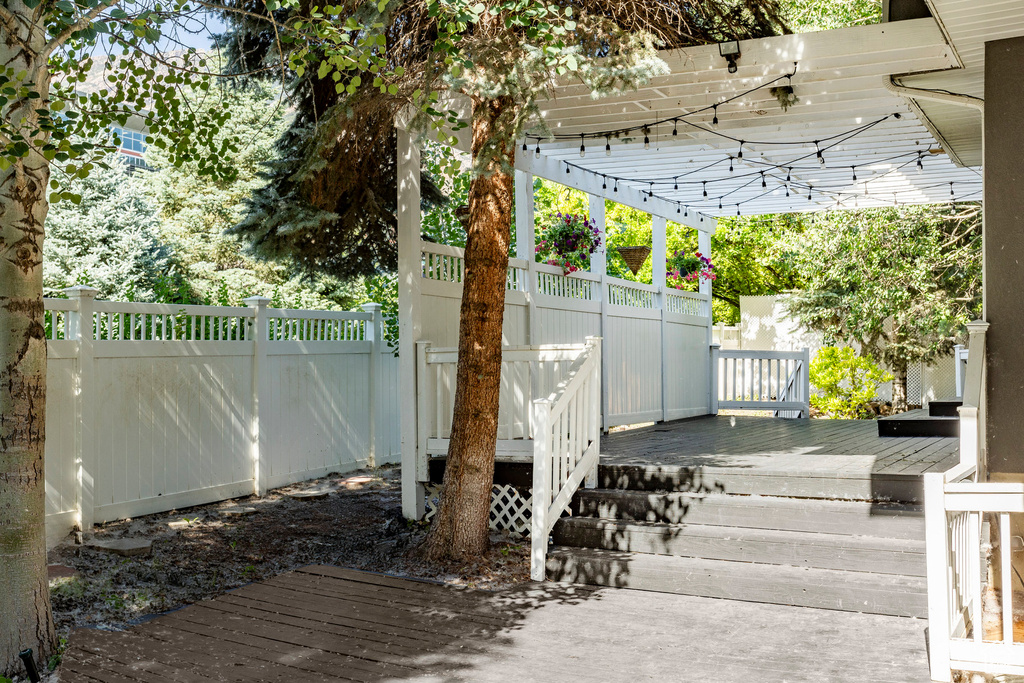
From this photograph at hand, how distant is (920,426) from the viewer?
7.88m

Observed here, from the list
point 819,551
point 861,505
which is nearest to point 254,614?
point 819,551

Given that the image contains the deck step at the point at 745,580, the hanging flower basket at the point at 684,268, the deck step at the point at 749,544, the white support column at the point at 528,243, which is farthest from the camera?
the hanging flower basket at the point at 684,268

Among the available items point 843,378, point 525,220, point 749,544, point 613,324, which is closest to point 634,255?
point 613,324

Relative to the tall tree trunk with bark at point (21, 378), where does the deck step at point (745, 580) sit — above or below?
below

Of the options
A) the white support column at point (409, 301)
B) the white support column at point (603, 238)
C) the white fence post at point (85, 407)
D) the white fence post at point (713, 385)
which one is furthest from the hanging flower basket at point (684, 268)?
the white fence post at point (85, 407)

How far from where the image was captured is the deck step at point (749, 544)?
4.62 metres

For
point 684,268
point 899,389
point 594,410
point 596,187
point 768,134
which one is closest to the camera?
point 594,410

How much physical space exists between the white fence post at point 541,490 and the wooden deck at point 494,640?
207 millimetres

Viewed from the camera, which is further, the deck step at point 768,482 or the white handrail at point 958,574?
the deck step at point 768,482

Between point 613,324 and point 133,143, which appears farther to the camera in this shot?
point 133,143

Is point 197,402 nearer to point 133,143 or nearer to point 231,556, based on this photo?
point 231,556

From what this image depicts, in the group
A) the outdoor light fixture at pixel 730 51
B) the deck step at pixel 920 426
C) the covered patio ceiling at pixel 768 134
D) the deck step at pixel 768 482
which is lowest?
the deck step at pixel 768 482

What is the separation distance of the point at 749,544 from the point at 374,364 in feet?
17.4

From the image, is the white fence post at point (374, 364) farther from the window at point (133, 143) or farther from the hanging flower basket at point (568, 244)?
the window at point (133, 143)
